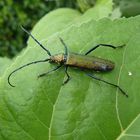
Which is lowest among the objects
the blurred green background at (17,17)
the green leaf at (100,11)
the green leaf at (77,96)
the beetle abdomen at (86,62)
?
the blurred green background at (17,17)

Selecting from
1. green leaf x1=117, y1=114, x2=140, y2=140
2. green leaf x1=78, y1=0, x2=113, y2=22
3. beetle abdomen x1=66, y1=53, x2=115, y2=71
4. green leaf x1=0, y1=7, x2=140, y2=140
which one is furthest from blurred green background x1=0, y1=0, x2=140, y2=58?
green leaf x1=117, y1=114, x2=140, y2=140

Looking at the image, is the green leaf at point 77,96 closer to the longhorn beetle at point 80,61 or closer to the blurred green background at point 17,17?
the longhorn beetle at point 80,61

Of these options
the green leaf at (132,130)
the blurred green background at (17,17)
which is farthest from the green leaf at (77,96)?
the blurred green background at (17,17)

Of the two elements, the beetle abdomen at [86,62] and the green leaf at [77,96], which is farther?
the beetle abdomen at [86,62]

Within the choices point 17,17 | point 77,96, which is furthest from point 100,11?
point 17,17

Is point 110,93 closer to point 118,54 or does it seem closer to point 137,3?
point 118,54

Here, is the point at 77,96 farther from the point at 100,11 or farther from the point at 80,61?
the point at 100,11

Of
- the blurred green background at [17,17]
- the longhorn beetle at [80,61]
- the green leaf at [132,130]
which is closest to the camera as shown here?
the green leaf at [132,130]

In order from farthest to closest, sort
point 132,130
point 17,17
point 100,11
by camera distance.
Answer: point 17,17
point 100,11
point 132,130

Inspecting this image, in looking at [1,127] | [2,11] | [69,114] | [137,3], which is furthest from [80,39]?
[2,11]
